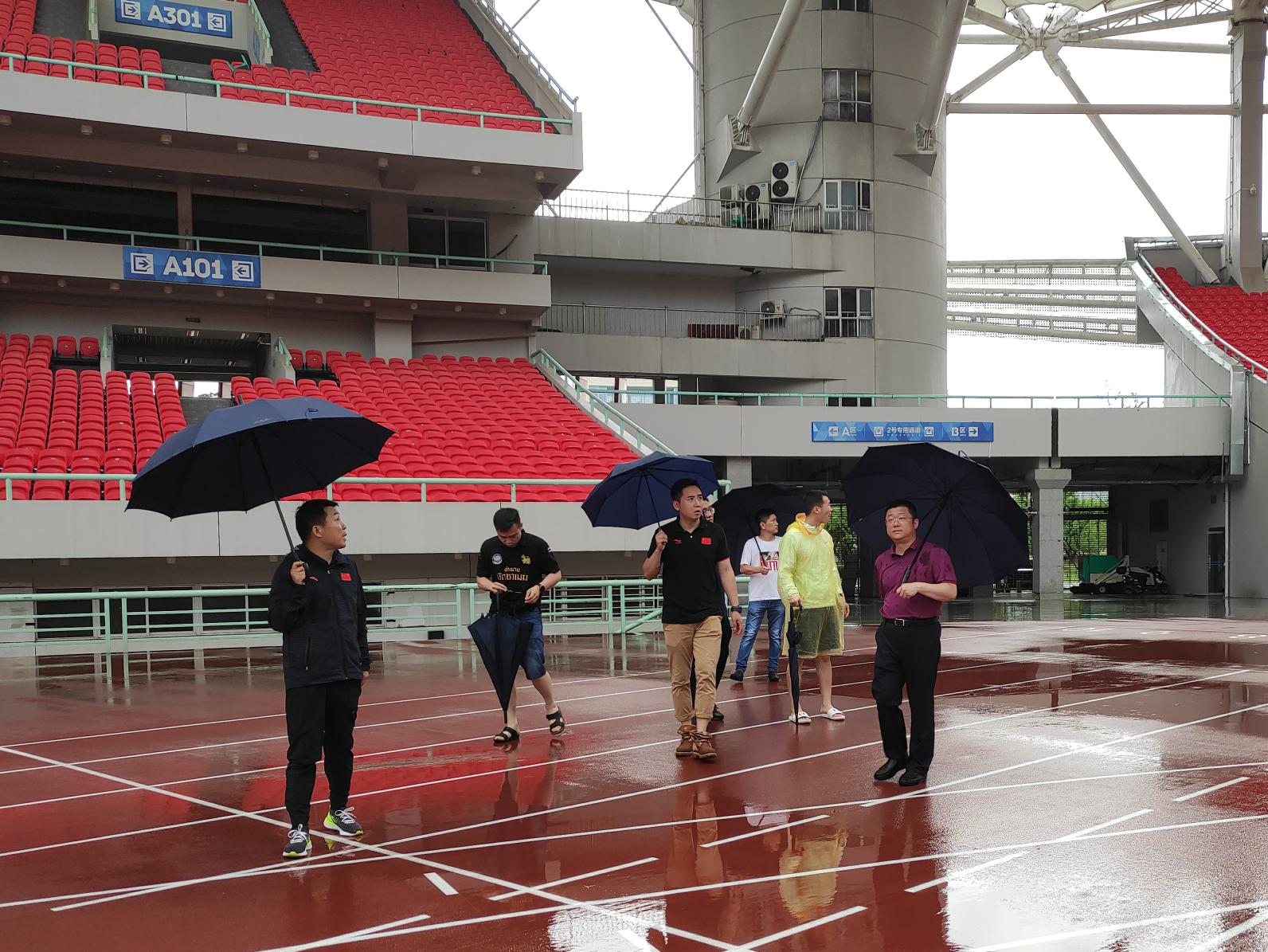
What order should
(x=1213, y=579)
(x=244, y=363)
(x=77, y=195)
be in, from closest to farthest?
1. (x=77, y=195)
2. (x=244, y=363)
3. (x=1213, y=579)

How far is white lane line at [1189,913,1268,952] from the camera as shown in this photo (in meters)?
4.81

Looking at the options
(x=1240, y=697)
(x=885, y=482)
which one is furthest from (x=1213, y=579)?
(x=885, y=482)

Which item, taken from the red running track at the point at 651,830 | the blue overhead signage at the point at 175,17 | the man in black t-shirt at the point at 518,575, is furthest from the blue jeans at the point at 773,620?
the blue overhead signage at the point at 175,17

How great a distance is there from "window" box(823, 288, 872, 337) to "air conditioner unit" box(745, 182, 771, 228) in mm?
2858

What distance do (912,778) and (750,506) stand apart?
6110 millimetres

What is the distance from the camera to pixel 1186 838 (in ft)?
21.3

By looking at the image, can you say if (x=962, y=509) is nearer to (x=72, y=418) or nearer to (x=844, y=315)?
(x=72, y=418)

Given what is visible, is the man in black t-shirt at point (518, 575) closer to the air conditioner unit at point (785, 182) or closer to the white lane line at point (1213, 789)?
the white lane line at point (1213, 789)

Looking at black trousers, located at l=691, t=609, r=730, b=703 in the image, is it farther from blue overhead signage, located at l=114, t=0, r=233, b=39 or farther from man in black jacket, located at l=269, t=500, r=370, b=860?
blue overhead signage, located at l=114, t=0, r=233, b=39

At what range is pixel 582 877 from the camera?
5.93 m

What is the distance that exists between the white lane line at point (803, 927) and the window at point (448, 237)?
28695 mm

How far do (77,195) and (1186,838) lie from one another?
29.5 metres

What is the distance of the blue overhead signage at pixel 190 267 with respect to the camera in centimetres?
2762

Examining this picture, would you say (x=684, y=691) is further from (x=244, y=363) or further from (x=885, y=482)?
(x=244, y=363)
